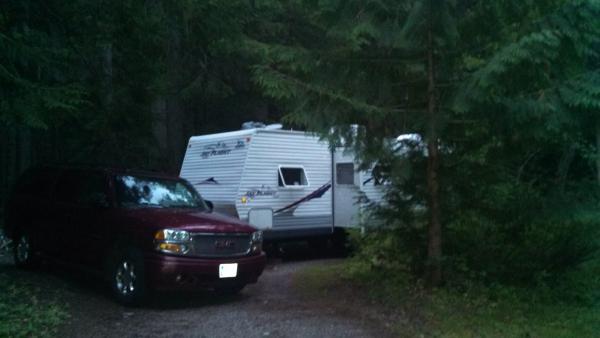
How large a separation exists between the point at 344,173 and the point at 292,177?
3.98ft

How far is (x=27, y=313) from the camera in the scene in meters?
7.61

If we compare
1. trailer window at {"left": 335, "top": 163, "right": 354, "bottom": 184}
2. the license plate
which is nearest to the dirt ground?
the license plate

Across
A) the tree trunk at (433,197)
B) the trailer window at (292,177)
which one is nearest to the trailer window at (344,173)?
the trailer window at (292,177)

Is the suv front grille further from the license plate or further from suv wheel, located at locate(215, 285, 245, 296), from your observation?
suv wheel, located at locate(215, 285, 245, 296)

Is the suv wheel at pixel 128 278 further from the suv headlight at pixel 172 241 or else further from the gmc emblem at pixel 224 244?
the gmc emblem at pixel 224 244

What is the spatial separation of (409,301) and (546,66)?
3.48 meters

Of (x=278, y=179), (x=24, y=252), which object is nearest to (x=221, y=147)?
(x=278, y=179)

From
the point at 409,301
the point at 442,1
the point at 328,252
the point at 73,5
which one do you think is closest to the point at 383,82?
the point at 442,1

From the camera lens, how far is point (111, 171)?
991 cm

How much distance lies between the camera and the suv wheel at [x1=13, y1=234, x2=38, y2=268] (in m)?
11.1

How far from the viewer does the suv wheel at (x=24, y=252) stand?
11.1m

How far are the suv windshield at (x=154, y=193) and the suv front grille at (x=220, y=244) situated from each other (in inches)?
46.3

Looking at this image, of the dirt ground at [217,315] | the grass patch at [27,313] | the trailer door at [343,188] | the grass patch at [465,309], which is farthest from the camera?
the trailer door at [343,188]

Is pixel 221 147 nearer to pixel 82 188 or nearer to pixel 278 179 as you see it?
pixel 278 179
